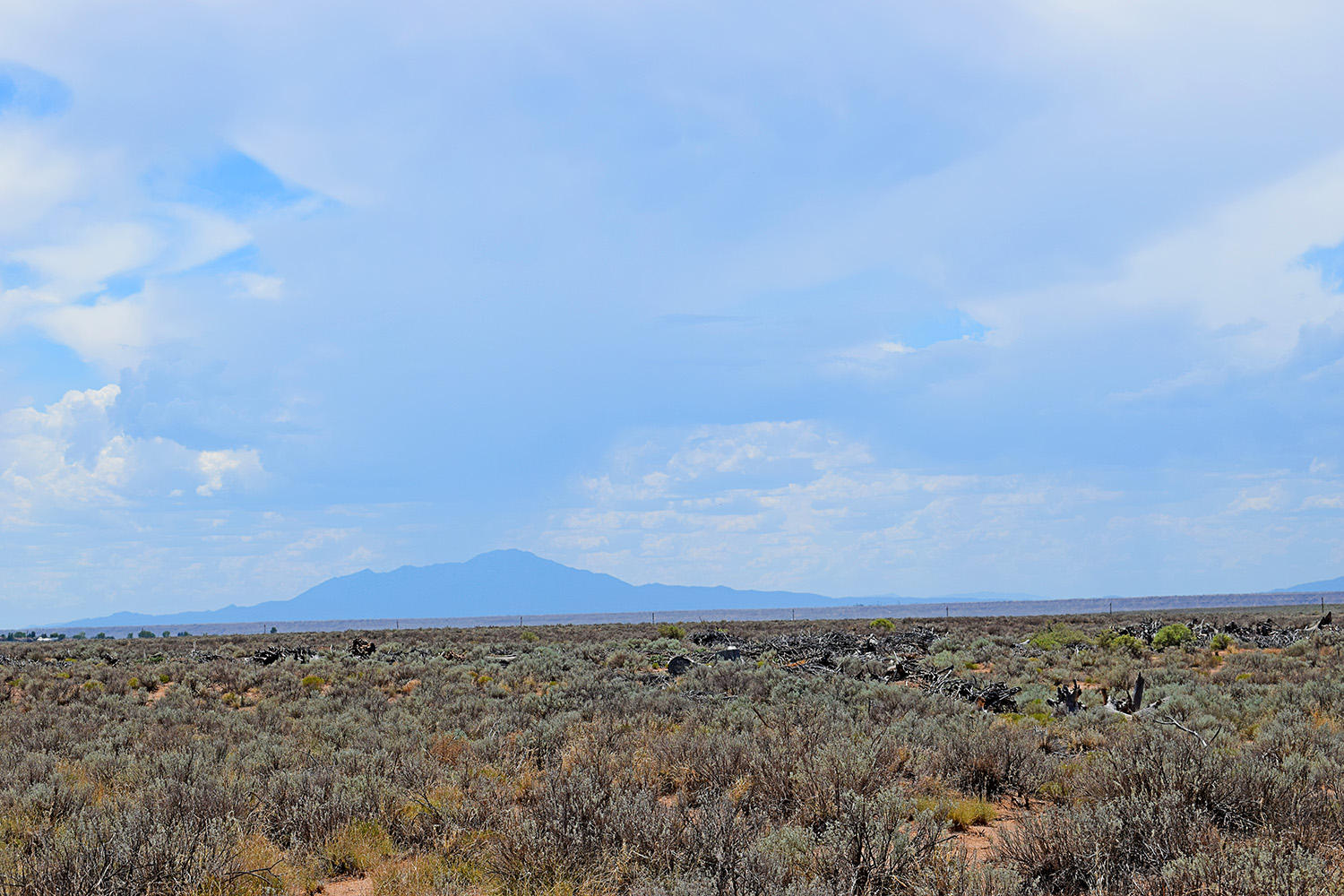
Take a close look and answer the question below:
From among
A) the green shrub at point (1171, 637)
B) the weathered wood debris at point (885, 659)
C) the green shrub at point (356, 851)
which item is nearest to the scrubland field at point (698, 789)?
the green shrub at point (356, 851)

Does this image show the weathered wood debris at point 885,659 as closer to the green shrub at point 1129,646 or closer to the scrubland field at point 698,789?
the scrubland field at point 698,789

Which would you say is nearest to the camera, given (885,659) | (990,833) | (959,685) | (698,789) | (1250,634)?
(990,833)

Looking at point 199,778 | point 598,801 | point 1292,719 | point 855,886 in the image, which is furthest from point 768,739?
point 1292,719

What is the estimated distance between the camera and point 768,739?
9.12 m

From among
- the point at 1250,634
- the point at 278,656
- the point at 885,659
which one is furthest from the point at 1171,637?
the point at 278,656

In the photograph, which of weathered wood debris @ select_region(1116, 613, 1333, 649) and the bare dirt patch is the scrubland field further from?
weathered wood debris @ select_region(1116, 613, 1333, 649)

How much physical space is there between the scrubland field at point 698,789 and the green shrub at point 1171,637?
7270 millimetres

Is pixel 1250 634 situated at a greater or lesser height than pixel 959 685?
lesser

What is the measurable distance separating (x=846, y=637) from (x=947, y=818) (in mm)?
20966

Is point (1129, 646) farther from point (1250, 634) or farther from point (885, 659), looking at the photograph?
point (885, 659)

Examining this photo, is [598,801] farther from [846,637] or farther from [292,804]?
[846,637]

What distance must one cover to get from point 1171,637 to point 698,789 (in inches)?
899

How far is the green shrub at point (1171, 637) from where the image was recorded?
23.9m

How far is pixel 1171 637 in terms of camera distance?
2430 centimetres
